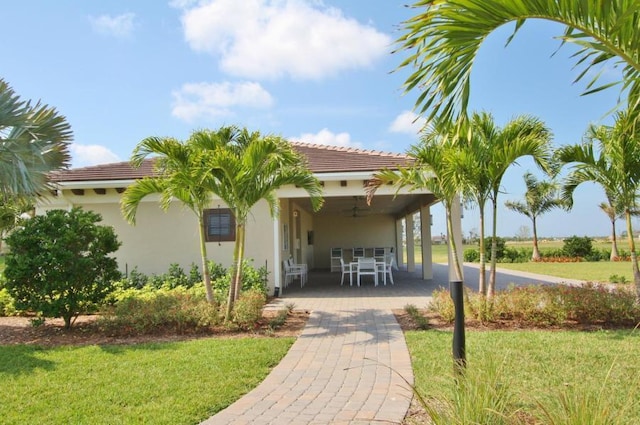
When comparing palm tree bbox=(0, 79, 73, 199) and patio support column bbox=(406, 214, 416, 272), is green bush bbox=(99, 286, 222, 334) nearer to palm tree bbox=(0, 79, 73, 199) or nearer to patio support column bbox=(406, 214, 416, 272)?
palm tree bbox=(0, 79, 73, 199)

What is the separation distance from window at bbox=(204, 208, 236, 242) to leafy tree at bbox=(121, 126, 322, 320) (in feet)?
13.2

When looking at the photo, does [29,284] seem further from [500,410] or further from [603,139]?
[603,139]

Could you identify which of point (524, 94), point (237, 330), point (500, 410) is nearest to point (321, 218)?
point (237, 330)

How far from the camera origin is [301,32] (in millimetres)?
6855

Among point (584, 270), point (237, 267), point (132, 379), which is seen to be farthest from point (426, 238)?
point (132, 379)

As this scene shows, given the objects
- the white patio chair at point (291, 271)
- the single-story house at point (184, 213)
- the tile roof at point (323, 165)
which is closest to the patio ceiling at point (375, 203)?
the tile roof at point (323, 165)

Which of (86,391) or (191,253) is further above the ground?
(191,253)

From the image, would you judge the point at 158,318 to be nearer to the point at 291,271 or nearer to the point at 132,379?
the point at 132,379

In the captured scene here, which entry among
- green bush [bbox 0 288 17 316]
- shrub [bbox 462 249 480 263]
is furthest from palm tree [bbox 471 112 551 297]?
shrub [bbox 462 249 480 263]

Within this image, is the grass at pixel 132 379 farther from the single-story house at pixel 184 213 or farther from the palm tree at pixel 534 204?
the palm tree at pixel 534 204

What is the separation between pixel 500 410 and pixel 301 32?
5.73 m

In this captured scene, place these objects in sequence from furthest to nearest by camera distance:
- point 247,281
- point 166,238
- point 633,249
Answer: point 166,238 → point 247,281 → point 633,249

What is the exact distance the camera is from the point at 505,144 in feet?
24.0

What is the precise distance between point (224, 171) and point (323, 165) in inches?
202
